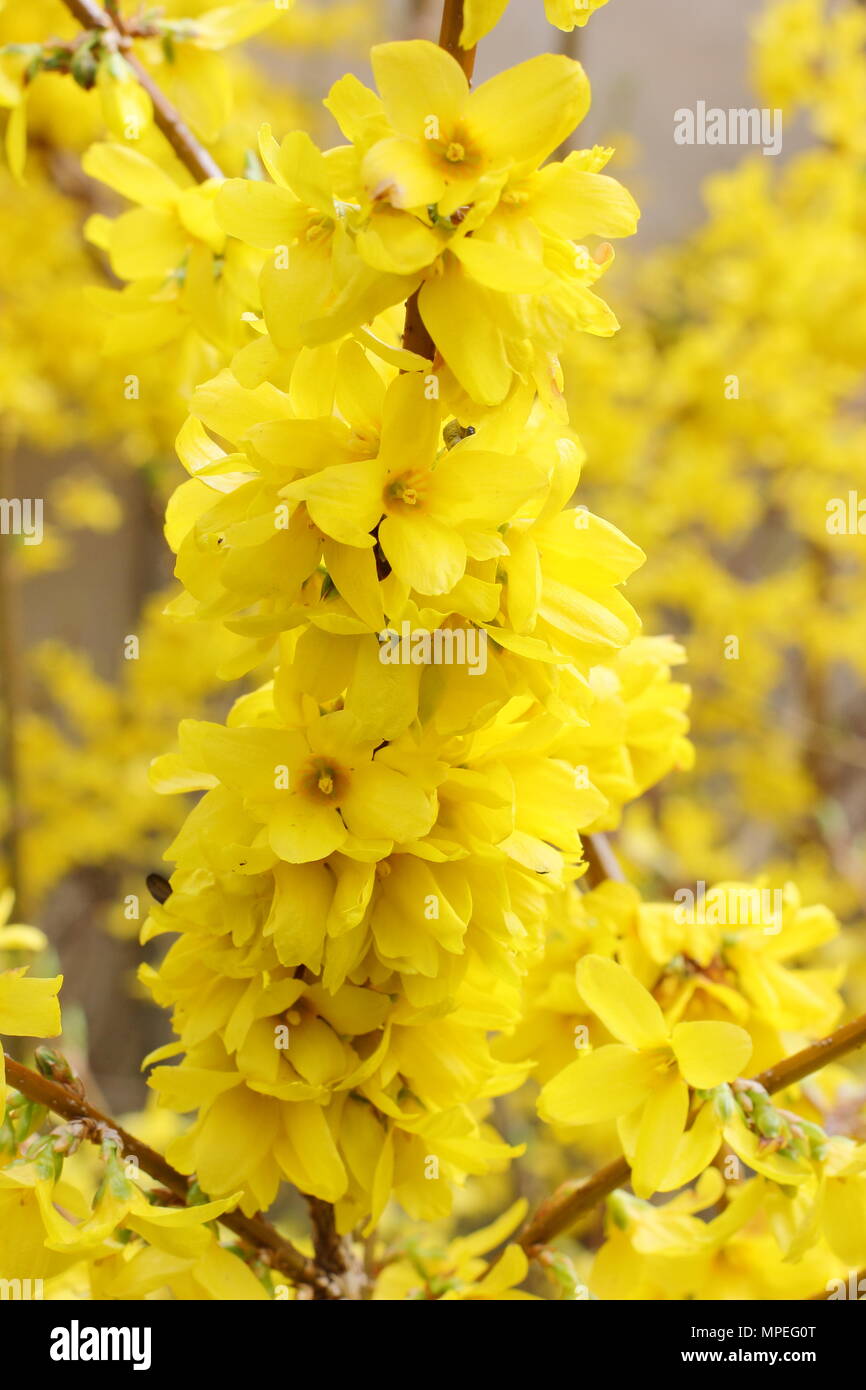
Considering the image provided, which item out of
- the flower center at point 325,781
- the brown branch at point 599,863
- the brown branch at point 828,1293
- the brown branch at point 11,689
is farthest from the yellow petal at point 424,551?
the brown branch at point 11,689

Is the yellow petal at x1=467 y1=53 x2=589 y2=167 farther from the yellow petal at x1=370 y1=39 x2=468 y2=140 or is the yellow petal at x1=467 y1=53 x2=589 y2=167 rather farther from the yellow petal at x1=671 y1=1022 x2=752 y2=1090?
the yellow petal at x1=671 y1=1022 x2=752 y2=1090

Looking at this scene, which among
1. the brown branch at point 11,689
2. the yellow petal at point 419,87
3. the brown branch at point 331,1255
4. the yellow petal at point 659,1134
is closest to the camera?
the yellow petal at point 419,87

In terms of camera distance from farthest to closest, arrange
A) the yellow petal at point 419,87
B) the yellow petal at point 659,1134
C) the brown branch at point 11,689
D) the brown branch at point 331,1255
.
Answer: the brown branch at point 11,689 < the brown branch at point 331,1255 < the yellow petal at point 659,1134 < the yellow petal at point 419,87

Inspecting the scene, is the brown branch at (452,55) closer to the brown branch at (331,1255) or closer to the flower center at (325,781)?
the flower center at (325,781)

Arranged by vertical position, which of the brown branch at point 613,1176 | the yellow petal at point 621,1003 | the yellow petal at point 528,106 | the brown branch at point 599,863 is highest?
the yellow petal at point 528,106

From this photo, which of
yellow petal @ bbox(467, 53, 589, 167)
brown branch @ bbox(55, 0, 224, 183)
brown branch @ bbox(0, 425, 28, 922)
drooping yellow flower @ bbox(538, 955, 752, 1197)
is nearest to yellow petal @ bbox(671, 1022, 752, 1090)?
drooping yellow flower @ bbox(538, 955, 752, 1197)

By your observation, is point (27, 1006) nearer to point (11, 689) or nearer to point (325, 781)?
point (325, 781)
